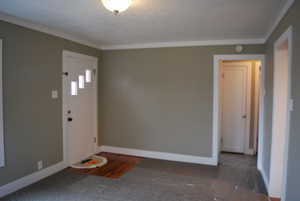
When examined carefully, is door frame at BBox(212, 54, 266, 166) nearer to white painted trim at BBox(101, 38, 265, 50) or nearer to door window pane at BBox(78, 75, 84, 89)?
white painted trim at BBox(101, 38, 265, 50)

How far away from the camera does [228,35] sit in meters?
3.52

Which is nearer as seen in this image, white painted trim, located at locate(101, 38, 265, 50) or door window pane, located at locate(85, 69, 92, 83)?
white painted trim, located at locate(101, 38, 265, 50)

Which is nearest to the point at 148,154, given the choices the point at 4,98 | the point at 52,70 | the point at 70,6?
the point at 52,70

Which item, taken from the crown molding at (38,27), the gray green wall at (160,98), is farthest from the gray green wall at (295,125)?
the crown molding at (38,27)

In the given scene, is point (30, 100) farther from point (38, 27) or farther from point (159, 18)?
point (159, 18)

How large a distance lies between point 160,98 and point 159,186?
70.7 inches

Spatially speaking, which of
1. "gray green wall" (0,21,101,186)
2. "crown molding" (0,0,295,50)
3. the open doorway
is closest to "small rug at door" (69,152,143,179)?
"gray green wall" (0,21,101,186)

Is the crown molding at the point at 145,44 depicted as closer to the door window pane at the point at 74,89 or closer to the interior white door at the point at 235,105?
the door window pane at the point at 74,89

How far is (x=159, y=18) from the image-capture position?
2.73 metres

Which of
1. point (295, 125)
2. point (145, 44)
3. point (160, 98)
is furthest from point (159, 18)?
point (295, 125)

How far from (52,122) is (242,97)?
4.06m

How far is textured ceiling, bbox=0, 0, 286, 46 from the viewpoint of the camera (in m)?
2.28

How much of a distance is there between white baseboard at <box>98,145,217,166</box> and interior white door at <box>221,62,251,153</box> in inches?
45.0

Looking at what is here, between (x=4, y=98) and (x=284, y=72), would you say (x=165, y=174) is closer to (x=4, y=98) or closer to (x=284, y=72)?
(x=284, y=72)
